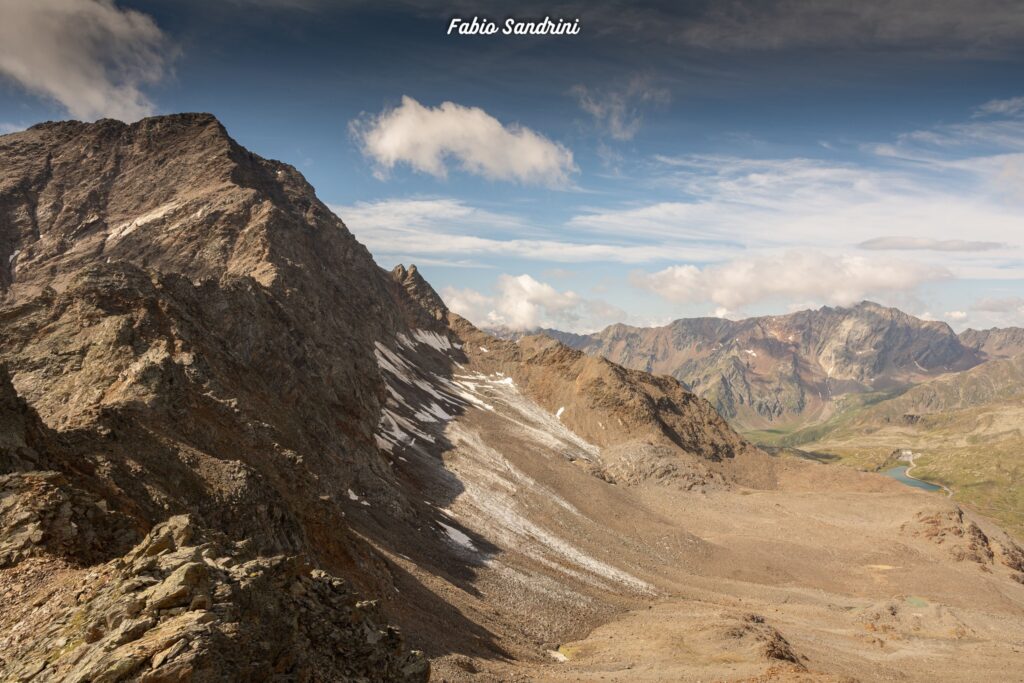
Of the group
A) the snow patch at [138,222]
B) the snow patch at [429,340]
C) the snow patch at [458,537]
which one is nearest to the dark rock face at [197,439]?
the snow patch at [138,222]

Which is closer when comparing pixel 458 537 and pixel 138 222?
pixel 458 537

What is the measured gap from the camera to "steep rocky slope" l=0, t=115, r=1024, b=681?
18.7 meters

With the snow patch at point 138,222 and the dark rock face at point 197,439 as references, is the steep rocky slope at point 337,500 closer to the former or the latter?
the dark rock face at point 197,439

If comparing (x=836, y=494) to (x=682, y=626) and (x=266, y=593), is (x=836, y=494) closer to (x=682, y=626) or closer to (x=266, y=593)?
(x=682, y=626)

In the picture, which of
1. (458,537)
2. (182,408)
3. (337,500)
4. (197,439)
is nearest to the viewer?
(197,439)

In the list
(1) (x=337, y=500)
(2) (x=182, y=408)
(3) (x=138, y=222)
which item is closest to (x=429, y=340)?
(3) (x=138, y=222)

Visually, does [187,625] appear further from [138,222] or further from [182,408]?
[138,222]

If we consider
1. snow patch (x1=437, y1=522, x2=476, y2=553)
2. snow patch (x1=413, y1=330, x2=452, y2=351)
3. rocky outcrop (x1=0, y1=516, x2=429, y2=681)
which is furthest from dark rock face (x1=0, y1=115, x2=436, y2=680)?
snow patch (x1=413, y1=330, x2=452, y2=351)

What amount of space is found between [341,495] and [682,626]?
35485 millimetres

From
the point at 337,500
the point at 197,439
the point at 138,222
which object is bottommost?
the point at 337,500

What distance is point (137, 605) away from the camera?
1551cm

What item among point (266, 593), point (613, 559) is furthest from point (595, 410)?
point (266, 593)

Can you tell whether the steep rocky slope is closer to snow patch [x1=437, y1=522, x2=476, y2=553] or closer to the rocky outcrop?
the rocky outcrop

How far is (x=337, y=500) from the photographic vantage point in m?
57.8
